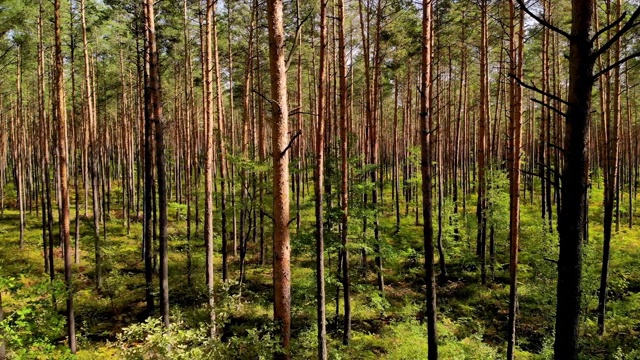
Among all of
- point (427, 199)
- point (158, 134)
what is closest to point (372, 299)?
point (427, 199)

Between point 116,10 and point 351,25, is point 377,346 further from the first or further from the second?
point 116,10

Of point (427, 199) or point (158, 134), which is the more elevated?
point (158, 134)

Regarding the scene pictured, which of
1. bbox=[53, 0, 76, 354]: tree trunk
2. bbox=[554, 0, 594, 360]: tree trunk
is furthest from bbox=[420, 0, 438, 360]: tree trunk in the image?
bbox=[53, 0, 76, 354]: tree trunk

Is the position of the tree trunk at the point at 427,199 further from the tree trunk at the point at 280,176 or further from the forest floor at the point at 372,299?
the tree trunk at the point at 280,176

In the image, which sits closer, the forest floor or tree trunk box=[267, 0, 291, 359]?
tree trunk box=[267, 0, 291, 359]

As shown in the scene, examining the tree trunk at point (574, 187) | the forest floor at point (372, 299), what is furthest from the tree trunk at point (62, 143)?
the tree trunk at point (574, 187)

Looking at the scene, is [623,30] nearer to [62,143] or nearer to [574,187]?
[574,187]

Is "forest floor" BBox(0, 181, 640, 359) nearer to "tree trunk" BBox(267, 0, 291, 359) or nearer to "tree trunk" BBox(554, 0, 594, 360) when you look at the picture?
"tree trunk" BBox(267, 0, 291, 359)

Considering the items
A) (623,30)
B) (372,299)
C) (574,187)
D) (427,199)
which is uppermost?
(623,30)

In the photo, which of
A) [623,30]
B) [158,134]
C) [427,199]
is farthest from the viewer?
[158,134]

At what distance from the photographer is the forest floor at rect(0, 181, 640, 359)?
40.2 feet

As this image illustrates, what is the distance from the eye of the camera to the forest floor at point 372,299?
1225 centimetres

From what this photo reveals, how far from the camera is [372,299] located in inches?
527

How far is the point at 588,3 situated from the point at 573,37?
28 cm
